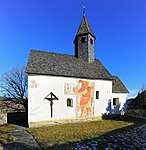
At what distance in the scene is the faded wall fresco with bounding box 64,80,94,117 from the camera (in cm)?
1592

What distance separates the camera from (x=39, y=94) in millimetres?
14289

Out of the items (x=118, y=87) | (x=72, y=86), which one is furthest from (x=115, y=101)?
(x=72, y=86)

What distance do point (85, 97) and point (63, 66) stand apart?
4975 mm

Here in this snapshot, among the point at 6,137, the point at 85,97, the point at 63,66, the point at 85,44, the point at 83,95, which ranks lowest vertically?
the point at 6,137

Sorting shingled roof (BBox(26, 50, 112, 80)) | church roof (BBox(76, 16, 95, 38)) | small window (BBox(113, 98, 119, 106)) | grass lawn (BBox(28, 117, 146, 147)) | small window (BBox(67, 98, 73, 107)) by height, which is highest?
church roof (BBox(76, 16, 95, 38))

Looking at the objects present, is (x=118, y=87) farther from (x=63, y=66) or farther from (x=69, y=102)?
(x=63, y=66)

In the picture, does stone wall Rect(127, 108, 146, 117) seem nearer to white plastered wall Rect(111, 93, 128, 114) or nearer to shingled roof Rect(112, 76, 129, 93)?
white plastered wall Rect(111, 93, 128, 114)

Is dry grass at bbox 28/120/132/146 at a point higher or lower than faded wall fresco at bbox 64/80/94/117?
lower

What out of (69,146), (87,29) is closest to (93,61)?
(87,29)

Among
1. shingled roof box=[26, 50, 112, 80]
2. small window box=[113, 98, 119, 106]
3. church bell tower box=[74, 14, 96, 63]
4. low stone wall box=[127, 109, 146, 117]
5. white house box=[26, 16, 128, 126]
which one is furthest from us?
low stone wall box=[127, 109, 146, 117]

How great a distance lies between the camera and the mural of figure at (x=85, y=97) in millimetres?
16234

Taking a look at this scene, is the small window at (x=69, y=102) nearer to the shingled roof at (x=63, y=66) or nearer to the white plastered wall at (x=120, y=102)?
the shingled roof at (x=63, y=66)

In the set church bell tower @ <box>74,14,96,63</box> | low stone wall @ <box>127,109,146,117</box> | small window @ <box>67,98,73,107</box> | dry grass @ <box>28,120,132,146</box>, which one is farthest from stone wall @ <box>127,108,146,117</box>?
small window @ <box>67,98,73,107</box>

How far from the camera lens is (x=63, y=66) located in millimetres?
17141
